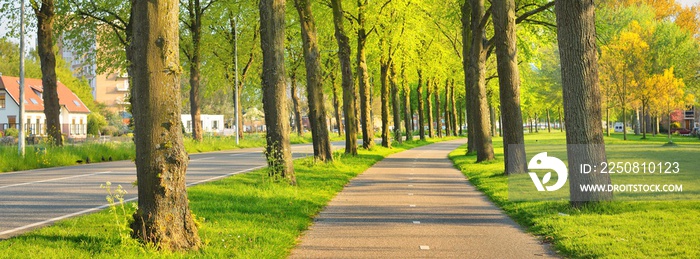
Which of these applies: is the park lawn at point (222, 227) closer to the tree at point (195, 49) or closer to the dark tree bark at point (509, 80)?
the dark tree bark at point (509, 80)

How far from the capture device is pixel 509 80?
1938 cm

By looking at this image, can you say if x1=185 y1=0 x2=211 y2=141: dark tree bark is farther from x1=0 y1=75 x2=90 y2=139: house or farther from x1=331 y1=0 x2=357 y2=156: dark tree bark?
x1=0 y1=75 x2=90 y2=139: house

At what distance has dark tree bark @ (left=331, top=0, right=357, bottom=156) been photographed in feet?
96.2

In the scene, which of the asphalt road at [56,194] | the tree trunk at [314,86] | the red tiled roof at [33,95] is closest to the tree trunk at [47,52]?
the asphalt road at [56,194]

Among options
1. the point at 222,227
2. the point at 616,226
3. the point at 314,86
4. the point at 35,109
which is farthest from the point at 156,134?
the point at 35,109

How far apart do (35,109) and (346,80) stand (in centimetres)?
4689

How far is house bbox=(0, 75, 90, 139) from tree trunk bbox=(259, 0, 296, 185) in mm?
47136

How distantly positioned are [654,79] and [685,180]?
41.3 metres

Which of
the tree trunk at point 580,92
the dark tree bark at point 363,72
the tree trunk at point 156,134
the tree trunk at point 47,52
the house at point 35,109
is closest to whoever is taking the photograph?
the tree trunk at point 156,134

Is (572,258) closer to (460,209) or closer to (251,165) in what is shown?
(460,209)

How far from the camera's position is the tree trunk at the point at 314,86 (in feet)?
80.7

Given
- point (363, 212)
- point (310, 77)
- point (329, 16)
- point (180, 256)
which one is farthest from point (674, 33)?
point (180, 256)

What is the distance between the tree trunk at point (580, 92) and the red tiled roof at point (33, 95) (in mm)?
58157

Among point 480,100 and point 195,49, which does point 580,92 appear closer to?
point 480,100
